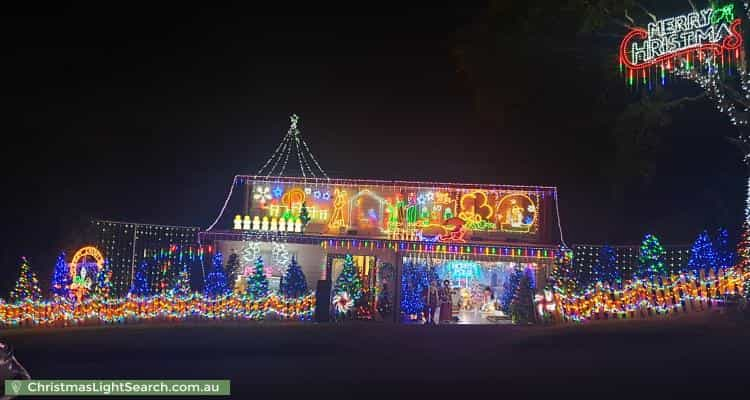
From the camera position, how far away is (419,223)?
53.4ft

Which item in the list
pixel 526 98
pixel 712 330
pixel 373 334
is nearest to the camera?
pixel 712 330

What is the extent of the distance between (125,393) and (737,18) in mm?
12196

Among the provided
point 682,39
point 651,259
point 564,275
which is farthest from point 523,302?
point 682,39

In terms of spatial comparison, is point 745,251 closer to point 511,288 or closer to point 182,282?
point 511,288

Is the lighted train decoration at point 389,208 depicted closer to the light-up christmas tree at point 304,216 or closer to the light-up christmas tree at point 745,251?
the light-up christmas tree at point 304,216

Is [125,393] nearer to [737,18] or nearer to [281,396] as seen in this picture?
[281,396]

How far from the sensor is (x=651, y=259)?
1341cm

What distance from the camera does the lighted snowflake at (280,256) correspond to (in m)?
16.6

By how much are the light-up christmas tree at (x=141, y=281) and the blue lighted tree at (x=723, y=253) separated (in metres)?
13.2

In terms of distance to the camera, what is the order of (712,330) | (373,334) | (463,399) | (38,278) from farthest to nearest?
(38,278) → (373,334) → (712,330) → (463,399)

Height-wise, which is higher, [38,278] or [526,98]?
[526,98]

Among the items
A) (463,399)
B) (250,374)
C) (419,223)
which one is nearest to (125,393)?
(250,374)

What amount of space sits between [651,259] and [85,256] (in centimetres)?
1336

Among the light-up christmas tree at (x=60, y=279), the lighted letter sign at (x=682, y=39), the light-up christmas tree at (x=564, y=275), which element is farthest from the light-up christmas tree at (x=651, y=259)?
the light-up christmas tree at (x=60, y=279)
